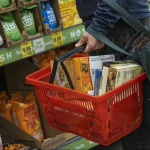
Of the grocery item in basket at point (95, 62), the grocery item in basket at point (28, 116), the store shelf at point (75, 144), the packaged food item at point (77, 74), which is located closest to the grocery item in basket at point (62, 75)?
the packaged food item at point (77, 74)

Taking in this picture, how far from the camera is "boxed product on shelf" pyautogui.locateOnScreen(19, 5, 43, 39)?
7.52ft

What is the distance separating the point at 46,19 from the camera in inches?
95.6

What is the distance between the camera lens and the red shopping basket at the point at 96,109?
4.49 ft

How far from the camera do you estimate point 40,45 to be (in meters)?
2.28

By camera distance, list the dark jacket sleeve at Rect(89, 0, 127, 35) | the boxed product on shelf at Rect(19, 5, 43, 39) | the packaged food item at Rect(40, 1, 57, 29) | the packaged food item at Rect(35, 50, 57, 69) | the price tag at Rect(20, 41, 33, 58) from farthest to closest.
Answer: the packaged food item at Rect(35, 50, 57, 69)
the packaged food item at Rect(40, 1, 57, 29)
the boxed product on shelf at Rect(19, 5, 43, 39)
the price tag at Rect(20, 41, 33, 58)
the dark jacket sleeve at Rect(89, 0, 127, 35)

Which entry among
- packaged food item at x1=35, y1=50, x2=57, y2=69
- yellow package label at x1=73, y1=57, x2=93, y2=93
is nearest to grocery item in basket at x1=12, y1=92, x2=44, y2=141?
packaged food item at x1=35, y1=50, x2=57, y2=69

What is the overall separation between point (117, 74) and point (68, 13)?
126 centimetres

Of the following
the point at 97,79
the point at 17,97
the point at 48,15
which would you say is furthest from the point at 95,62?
the point at 17,97

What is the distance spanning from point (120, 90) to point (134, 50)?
251 mm

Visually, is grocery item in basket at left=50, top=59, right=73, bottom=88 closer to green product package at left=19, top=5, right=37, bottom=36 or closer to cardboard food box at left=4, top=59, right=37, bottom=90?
green product package at left=19, top=5, right=37, bottom=36

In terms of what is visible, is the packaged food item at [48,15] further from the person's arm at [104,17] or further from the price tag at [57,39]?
the person's arm at [104,17]

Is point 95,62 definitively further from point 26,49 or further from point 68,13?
point 68,13

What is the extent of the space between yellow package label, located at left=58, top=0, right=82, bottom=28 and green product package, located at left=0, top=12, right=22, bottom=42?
→ 43cm

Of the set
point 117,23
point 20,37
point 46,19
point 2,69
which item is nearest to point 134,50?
point 117,23
